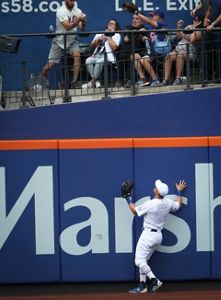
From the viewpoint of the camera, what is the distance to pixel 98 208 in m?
13.4

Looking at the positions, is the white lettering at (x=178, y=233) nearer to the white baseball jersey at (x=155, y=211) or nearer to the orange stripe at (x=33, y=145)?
the white baseball jersey at (x=155, y=211)

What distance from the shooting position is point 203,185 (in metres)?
13.4

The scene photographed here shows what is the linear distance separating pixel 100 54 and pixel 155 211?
135 inches

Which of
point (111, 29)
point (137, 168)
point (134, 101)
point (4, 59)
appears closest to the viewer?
point (137, 168)

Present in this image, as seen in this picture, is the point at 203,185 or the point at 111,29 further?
the point at 111,29

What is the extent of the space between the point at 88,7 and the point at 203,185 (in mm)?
5333

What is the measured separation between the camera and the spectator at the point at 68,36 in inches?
592

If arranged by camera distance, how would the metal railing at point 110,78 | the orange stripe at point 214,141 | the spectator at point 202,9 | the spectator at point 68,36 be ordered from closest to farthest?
the orange stripe at point 214,141, the metal railing at point 110,78, the spectator at point 68,36, the spectator at point 202,9

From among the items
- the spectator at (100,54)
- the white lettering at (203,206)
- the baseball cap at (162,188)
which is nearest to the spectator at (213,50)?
the spectator at (100,54)

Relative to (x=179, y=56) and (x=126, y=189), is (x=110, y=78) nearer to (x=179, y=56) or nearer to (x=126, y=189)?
(x=179, y=56)

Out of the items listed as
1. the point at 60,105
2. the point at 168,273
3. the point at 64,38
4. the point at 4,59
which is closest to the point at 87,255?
the point at 168,273

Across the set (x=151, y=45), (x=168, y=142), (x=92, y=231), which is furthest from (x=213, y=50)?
(x=92, y=231)

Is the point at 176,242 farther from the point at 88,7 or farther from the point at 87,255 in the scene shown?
the point at 88,7

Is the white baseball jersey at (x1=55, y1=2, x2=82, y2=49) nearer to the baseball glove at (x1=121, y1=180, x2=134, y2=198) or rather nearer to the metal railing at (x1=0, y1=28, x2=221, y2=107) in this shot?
the metal railing at (x1=0, y1=28, x2=221, y2=107)
